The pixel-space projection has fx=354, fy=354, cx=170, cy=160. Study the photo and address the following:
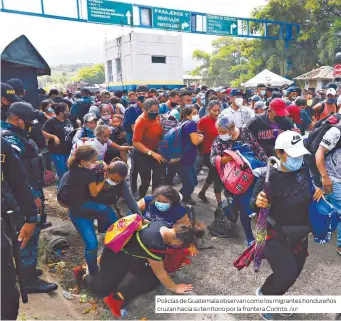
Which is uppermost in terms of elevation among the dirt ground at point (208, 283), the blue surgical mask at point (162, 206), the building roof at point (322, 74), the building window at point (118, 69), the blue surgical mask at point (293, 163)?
the building window at point (118, 69)

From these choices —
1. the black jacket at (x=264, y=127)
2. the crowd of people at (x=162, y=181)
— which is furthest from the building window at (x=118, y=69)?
the black jacket at (x=264, y=127)

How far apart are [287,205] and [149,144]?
8.85 feet

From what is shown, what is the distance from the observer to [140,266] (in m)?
3.30

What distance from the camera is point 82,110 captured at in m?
7.80

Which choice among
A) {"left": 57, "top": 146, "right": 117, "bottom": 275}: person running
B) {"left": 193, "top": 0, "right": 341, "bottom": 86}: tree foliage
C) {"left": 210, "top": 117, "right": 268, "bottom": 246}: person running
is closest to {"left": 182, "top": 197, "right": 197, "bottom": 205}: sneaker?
{"left": 210, "top": 117, "right": 268, "bottom": 246}: person running

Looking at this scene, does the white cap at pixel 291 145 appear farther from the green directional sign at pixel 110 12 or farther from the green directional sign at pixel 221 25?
the green directional sign at pixel 221 25

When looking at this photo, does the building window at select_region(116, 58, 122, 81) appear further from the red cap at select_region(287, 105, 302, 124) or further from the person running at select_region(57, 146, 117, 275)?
the person running at select_region(57, 146, 117, 275)

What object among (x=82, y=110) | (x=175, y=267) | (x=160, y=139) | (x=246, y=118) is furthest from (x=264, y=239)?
(x=82, y=110)

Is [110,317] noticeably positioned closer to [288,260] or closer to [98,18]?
[288,260]

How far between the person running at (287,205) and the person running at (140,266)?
0.71 m

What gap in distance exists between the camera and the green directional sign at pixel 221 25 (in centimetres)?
2361

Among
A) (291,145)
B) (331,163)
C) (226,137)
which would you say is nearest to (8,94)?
(226,137)

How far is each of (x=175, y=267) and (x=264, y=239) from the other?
1.12 m

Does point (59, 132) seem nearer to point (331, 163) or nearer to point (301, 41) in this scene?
point (331, 163)
